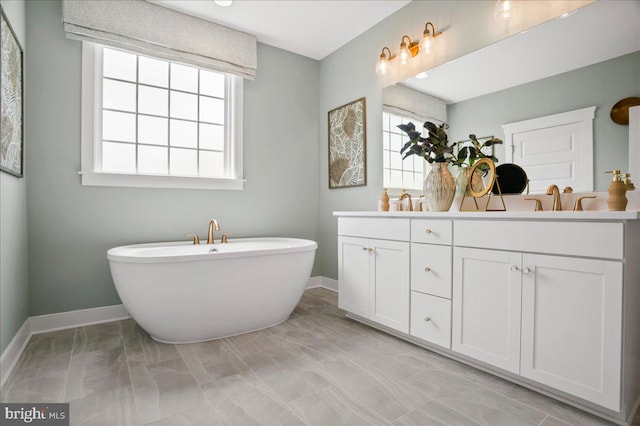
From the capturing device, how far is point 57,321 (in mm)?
2436

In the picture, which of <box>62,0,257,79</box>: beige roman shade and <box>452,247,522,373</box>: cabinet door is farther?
<box>62,0,257,79</box>: beige roman shade

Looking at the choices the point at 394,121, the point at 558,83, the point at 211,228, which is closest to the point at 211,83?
the point at 211,228

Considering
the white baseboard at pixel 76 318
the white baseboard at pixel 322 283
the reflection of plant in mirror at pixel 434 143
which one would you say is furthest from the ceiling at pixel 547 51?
the white baseboard at pixel 76 318

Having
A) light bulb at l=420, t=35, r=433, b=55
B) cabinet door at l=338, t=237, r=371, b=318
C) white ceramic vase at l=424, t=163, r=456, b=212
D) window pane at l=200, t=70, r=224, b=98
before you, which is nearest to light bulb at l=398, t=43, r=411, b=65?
light bulb at l=420, t=35, r=433, b=55

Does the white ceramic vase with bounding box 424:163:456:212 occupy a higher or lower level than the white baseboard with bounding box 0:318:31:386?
higher

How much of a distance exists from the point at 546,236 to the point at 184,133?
114 inches

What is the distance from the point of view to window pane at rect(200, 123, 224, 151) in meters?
3.17

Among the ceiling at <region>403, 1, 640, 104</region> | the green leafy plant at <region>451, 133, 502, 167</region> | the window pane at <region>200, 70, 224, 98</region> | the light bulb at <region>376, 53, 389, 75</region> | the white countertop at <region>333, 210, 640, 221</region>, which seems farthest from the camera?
the window pane at <region>200, 70, 224, 98</region>

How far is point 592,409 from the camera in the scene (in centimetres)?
138

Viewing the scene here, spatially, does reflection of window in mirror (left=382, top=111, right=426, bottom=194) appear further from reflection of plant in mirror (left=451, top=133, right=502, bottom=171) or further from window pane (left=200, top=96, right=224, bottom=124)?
window pane (left=200, top=96, right=224, bottom=124)

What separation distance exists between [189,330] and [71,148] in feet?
5.44

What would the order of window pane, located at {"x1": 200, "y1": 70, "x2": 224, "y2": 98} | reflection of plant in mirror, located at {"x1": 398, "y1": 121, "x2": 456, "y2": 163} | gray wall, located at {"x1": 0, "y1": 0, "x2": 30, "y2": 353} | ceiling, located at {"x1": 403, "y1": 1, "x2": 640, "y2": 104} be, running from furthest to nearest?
window pane, located at {"x1": 200, "y1": 70, "x2": 224, "y2": 98}
reflection of plant in mirror, located at {"x1": 398, "y1": 121, "x2": 456, "y2": 163}
gray wall, located at {"x1": 0, "y1": 0, "x2": 30, "y2": 353}
ceiling, located at {"x1": 403, "y1": 1, "x2": 640, "y2": 104}

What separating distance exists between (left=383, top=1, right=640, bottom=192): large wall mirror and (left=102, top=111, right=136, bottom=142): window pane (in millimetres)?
2500

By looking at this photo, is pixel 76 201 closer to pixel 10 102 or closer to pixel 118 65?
pixel 10 102
